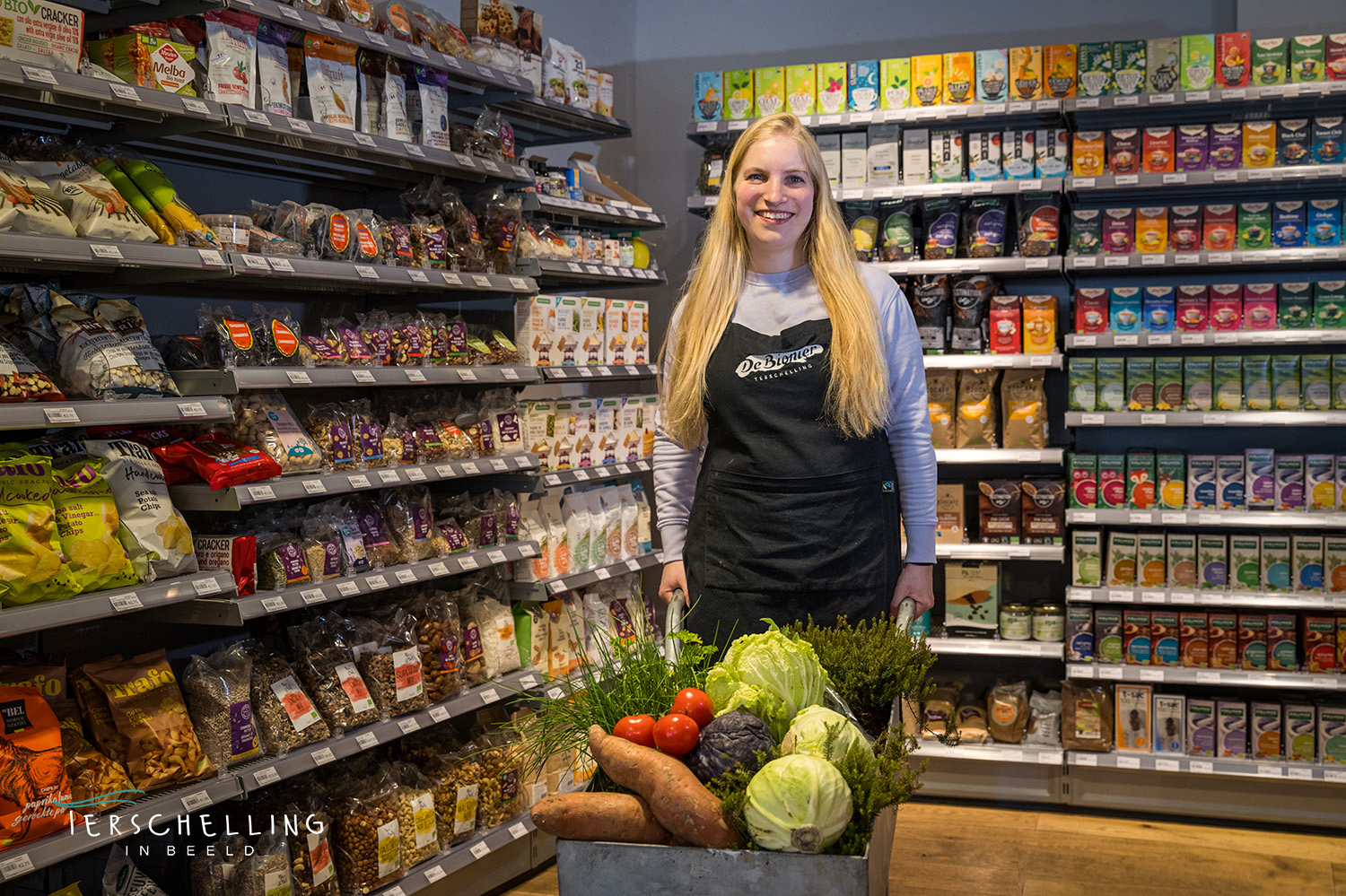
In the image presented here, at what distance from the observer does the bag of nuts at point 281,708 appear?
2895 millimetres

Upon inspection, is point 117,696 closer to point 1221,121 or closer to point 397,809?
point 397,809

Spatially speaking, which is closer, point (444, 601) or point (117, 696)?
point (117, 696)

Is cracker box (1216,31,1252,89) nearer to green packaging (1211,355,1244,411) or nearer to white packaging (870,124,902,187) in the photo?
green packaging (1211,355,1244,411)

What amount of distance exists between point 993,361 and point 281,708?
9.65 feet

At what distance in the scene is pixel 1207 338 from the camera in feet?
13.8

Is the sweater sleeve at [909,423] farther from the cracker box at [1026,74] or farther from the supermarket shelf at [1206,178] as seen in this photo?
the cracker box at [1026,74]

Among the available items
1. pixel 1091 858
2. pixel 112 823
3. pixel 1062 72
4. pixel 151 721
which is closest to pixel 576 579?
pixel 151 721

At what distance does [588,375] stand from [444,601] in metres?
1.04

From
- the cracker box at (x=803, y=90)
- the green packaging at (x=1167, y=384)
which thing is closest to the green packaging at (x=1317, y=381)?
the green packaging at (x=1167, y=384)

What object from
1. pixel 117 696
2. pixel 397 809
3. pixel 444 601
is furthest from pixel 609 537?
pixel 117 696

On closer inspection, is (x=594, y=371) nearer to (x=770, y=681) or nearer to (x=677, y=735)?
(x=770, y=681)

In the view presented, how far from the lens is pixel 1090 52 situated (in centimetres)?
431

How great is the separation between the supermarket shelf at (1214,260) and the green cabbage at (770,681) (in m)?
3.36

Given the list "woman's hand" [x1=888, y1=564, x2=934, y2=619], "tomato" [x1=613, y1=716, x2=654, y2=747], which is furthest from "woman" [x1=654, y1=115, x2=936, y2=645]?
"tomato" [x1=613, y1=716, x2=654, y2=747]
